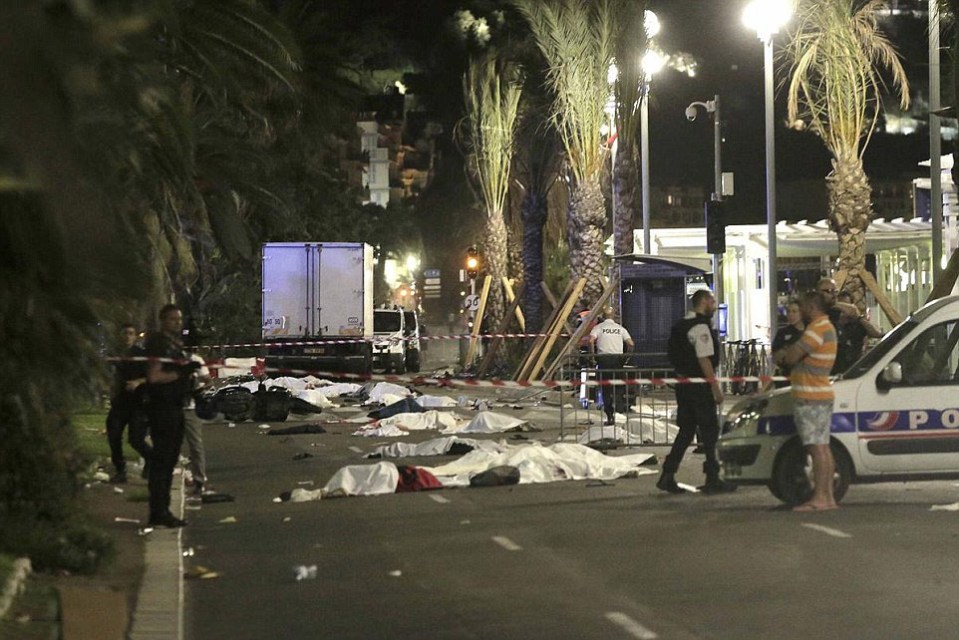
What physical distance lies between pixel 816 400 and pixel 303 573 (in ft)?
15.9

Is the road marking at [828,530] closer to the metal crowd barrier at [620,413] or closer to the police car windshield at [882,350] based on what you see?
the police car windshield at [882,350]

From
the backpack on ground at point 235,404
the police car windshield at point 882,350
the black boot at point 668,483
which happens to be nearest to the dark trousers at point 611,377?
the black boot at point 668,483

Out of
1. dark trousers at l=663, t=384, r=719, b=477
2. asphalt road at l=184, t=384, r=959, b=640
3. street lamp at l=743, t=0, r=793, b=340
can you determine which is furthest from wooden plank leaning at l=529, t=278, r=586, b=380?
dark trousers at l=663, t=384, r=719, b=477

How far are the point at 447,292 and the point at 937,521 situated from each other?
322ft

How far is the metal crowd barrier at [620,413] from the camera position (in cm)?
2091

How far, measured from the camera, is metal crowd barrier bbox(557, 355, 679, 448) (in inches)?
823

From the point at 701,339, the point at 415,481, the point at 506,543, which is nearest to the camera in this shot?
the point at 506,543


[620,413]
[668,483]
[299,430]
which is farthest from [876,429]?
[299,430]

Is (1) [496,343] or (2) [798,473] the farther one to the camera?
(1) [496,343]

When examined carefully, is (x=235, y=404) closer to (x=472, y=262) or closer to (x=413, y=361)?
(x=472, y=262)

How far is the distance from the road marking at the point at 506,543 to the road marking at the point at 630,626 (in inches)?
109

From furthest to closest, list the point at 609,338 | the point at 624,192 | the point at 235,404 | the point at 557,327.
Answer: the point at 624,192, the point at 557,327, the point at 235,404, the point at 609,338

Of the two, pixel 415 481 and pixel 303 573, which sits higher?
Answer: pixel 415 481

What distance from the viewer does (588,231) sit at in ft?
120
